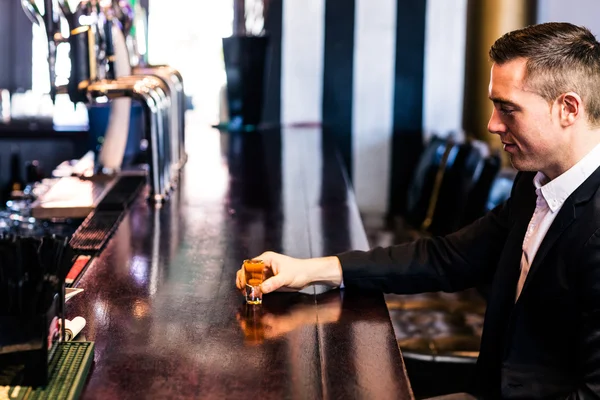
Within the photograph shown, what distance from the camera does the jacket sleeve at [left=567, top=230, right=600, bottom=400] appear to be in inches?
52.6

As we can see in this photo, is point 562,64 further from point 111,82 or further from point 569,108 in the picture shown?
point 111,82

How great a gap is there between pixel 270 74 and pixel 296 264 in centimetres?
360

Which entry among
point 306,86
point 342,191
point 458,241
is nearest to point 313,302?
point 458,241

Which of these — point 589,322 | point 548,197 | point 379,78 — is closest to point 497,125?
point 548,197

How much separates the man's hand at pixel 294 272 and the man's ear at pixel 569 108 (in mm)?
515

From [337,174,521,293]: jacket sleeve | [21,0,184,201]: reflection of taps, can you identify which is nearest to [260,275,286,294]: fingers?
[337,174,521,293]: jacket sleeve

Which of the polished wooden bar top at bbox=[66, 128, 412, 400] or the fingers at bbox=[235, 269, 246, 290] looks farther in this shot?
the fingers at bbox=[235, 269, 246, 290]

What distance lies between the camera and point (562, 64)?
1.48m

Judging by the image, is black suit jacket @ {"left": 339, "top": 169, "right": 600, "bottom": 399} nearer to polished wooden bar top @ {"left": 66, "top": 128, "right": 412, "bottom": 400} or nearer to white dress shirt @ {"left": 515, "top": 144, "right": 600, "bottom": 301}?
white dress shirt @ {"left": 515, "top": 144, "right": 600, "bottom": 301}

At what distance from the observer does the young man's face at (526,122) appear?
4.92 feet

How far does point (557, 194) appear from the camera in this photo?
1541 millimetres

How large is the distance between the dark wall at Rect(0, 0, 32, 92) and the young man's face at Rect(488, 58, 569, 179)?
5.49 m

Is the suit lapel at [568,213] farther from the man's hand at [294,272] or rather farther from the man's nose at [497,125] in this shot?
the man's hand at [294,272]

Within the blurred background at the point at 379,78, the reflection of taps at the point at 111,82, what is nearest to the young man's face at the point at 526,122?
the reflection of taps at the point at 111,82
